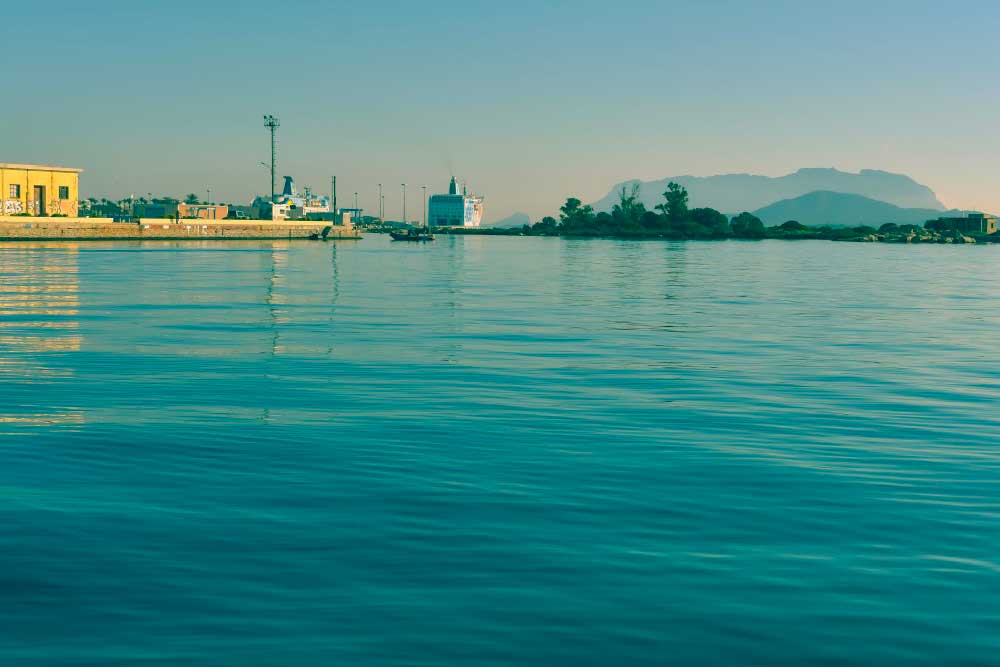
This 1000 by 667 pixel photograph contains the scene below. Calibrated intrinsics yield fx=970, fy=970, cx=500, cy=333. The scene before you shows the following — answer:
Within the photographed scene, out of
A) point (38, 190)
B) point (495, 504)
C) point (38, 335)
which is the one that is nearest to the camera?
point (495, 504)

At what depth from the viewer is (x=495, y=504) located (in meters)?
11.6

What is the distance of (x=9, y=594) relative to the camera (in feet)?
27.9

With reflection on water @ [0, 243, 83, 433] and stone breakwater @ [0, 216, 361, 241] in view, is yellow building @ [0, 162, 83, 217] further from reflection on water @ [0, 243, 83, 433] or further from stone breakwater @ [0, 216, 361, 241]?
reflection on water @ [0, 243, 83, 433]

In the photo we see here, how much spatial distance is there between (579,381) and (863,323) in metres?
20.3

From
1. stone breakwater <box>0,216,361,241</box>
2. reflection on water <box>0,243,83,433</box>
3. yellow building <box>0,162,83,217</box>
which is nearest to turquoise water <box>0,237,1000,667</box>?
reflection on water <box>0,243,83,433</box>

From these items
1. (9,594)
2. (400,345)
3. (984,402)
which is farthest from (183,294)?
(9,594)

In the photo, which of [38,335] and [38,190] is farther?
[38,190]

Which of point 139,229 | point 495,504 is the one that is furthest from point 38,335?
point 139,229

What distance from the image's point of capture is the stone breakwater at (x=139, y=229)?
139000 mm

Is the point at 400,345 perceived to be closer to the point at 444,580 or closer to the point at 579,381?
the point at 579,381

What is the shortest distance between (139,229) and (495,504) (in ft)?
549

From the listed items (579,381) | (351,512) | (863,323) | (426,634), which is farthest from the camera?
(863,323)

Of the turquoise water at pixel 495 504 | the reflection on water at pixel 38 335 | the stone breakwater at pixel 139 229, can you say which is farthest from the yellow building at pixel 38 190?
the turquoise water at pixel 495 504

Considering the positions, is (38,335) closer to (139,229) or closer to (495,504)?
(495,504)
